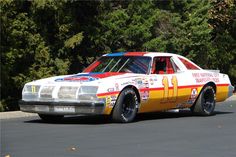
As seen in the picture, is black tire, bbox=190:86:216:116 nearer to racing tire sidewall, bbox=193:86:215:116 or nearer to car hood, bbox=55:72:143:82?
racing tire sidewall, bbox=193:86:215:116

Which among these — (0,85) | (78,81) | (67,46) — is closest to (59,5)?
(67,46)

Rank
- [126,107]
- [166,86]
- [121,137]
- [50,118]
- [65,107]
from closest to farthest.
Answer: [121,137] → [65,107] → [126,107] → [50,118] → [166,86]

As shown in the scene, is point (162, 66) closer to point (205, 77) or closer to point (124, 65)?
point (124, 65)

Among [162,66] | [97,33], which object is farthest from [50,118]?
[97,33]

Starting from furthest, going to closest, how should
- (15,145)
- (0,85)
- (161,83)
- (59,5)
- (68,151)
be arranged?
(59,5) < (0,85) < (161,83) < (15,145) < (68,151)

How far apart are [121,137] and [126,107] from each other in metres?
2.58

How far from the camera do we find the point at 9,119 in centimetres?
1487

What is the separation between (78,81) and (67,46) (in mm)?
8300

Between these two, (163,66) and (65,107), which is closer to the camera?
(65,107)

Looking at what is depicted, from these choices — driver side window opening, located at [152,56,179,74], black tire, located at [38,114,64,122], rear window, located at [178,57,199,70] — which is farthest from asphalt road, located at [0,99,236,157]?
rear window, located at [178,57,199,70]

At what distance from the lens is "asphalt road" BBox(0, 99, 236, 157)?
30.9ft

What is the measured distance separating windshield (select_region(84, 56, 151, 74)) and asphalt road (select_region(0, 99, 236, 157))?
109 centimetres

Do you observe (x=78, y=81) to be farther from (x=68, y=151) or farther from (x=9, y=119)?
(x=68, y=151)

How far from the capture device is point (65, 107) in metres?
13.1
